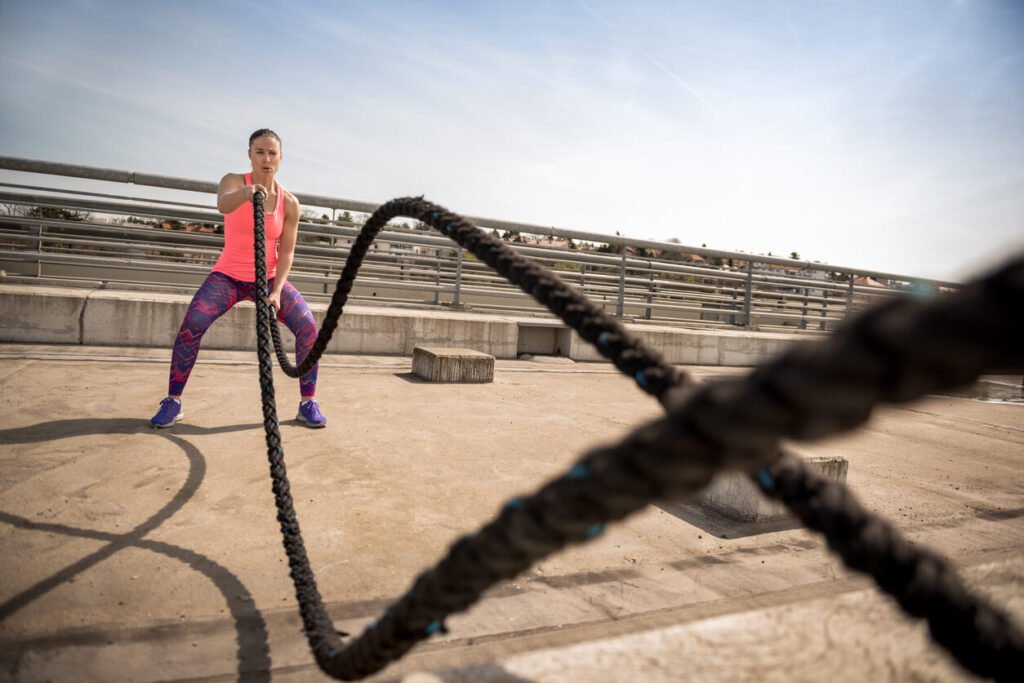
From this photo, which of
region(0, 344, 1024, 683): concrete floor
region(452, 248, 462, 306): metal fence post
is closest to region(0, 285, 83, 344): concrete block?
region(0, 344, 1024, 683): concrete floor

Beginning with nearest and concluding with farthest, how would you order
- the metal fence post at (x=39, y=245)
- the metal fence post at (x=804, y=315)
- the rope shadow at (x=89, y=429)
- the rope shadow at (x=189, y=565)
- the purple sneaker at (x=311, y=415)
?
the rope shadow at (x=189, y=565)
the rope shadow at (x=89, y=429)
the purple sneaker at (x=311, y=415)
the metal fence post at (x=39, y=245)
the metal fence post at (x=804, y=315)

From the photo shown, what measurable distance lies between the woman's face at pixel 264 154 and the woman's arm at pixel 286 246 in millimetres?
227

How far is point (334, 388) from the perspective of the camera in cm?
466

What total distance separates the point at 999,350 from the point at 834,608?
4.28 feet

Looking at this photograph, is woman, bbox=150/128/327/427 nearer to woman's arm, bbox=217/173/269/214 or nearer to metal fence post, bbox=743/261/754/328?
woman's arm, bbox=217/173/269/214

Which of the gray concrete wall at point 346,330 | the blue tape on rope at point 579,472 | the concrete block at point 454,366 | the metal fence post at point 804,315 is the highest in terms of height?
the metal fence post at point 804,315

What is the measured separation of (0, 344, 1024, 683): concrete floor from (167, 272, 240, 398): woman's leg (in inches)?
11.1

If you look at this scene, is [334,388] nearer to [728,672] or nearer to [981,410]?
[728,672]

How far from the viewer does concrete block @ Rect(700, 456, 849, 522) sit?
255 centimetres

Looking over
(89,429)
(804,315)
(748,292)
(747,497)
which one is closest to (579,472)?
(747,497)

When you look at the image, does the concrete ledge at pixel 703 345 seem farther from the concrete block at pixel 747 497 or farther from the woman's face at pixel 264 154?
the concrete block at pixel 747 497

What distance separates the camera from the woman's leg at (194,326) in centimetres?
343

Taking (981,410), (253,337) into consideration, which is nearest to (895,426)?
(981,410)

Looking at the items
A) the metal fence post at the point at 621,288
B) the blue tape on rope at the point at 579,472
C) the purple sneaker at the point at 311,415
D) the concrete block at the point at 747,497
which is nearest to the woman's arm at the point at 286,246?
the purple sneaker at the point at 311,415
